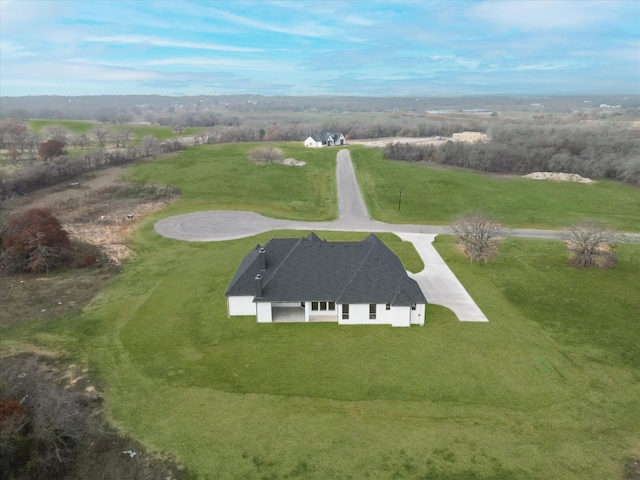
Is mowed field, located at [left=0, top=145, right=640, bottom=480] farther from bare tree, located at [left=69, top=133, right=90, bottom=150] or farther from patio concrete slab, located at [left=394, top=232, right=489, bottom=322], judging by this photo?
bare tree, located at [left=69, top=133, right=90, bottom=150]

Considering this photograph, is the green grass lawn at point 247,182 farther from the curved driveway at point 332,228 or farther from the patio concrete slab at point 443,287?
the patio concrete slab at point 443,287

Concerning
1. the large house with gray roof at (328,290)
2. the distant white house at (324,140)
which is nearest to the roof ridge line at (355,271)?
the large house with gray roof at (328,290)

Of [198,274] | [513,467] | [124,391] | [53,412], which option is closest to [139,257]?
[198,274]

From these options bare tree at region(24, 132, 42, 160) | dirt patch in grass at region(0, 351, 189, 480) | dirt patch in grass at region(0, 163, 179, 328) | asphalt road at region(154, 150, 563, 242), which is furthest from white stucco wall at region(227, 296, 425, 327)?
bare tree at region(24, 132, 42, 160)

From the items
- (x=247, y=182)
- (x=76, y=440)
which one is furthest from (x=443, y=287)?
(x=247, y=182)

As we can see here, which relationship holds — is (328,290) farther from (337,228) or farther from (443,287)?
(337,228)

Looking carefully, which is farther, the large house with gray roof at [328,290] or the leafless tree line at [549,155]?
the leafless tree line at [549,155]
